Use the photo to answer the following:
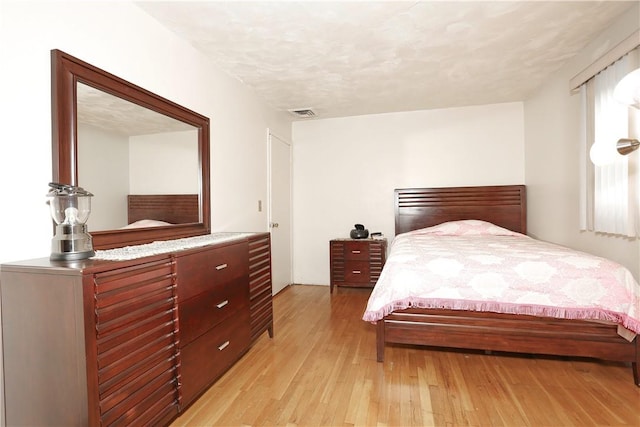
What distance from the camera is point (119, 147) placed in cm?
186

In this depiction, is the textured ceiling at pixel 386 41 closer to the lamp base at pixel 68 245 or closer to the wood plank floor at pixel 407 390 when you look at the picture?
the lamp base at pixel 68 245

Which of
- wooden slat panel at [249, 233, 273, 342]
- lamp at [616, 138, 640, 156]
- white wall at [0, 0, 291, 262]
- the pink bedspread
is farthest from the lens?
wooden slat panel at [249, 233, 273, 342]

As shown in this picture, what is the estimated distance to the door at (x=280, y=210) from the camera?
A: 3986 mm

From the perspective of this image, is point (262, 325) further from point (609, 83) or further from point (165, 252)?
point (609, 83)

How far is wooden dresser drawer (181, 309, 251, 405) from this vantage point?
1697mm

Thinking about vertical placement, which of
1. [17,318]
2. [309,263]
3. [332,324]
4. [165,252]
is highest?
[165,252]

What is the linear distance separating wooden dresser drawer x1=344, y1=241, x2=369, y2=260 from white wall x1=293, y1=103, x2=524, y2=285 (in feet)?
1.57

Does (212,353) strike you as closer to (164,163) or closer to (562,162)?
(164,163)

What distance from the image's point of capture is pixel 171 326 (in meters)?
1.58

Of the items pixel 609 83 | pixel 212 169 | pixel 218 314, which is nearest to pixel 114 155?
pixel 212 169

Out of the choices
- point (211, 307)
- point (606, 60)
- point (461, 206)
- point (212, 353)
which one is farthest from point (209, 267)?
point (461, 206)

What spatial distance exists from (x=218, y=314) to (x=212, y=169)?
129 centimetres

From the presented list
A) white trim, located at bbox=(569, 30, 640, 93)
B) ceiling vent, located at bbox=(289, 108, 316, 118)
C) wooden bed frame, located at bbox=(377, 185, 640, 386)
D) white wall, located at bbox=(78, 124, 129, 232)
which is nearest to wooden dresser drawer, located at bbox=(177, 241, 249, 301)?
white wall, located at bbox=(78, 124, 129, 232)

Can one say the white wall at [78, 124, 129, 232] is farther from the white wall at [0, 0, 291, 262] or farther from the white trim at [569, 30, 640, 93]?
the white trim at [569, 30, 640, 93]
